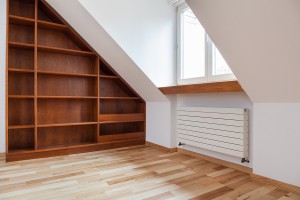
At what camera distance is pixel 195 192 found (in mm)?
1630

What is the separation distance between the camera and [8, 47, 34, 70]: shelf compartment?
2619 mm

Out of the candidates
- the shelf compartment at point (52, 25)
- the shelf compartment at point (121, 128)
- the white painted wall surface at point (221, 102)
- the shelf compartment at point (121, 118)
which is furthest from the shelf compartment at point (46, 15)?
the white painted wall surface at point (221, 102)

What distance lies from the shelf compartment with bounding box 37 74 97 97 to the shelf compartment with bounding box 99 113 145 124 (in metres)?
0.37

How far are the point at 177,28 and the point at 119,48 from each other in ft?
3.18

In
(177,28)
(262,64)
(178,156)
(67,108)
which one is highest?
(177,28)

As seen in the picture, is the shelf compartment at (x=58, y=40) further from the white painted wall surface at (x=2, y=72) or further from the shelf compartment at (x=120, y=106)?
the shelf compartment at (x=120, y=106)

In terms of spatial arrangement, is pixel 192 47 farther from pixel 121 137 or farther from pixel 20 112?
pixel 20 112

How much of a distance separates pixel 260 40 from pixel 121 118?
224cm

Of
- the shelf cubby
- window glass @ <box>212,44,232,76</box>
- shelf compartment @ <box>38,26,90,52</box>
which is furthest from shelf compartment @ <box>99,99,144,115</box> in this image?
window glass @ <box>212,44,232,76</box>

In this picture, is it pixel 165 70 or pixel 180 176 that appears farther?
pixel 165 70

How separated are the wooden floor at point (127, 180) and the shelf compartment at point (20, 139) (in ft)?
1.18

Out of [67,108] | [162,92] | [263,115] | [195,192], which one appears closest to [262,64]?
Result: [263,115]

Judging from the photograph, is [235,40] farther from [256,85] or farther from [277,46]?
[256,85]

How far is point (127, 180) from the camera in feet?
6.12
